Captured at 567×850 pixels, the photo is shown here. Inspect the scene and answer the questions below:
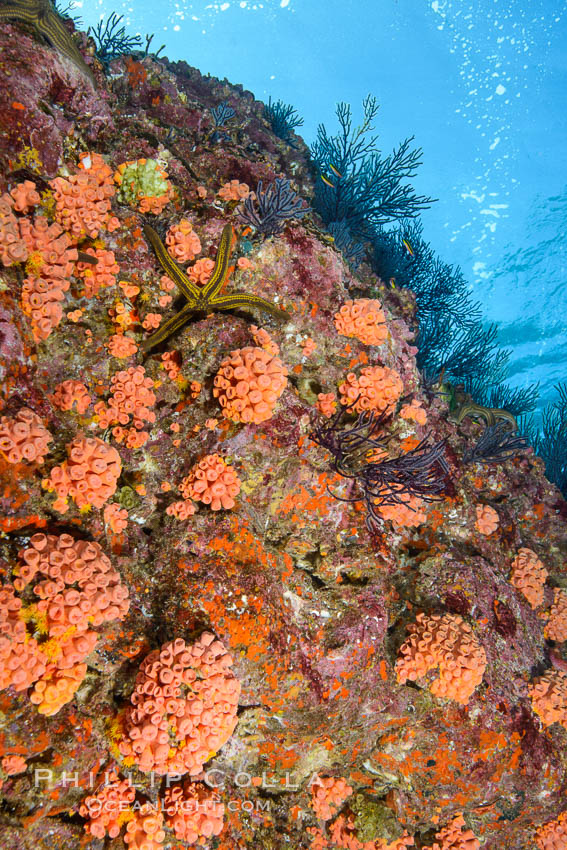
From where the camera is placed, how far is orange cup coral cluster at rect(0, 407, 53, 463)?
2607 millimetres

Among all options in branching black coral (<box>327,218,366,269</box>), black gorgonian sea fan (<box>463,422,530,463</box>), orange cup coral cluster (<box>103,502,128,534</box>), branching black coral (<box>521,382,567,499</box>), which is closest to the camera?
orange cup coral cluster (<box>103,502,128,534</box>)

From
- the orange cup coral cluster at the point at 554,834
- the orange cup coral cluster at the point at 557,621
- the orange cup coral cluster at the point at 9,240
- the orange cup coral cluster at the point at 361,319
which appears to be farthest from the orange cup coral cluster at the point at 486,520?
the orange cup coral cluster at the point at 9,240

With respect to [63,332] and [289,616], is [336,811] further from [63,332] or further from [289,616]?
[63,332]

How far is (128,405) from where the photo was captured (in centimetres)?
347

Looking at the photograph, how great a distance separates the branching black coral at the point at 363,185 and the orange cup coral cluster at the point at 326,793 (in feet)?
28.2

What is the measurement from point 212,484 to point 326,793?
3670 millimetres

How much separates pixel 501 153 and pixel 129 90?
42969 mm

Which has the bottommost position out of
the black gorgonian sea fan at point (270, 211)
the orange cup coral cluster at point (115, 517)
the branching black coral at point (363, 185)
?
the orange cup coral cluster at point (115, 517)

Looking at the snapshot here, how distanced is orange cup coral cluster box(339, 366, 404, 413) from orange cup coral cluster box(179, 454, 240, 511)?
1.51 m

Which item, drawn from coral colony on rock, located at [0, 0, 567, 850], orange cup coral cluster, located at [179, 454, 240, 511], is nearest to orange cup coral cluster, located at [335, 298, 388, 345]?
coral colony on rock, located at [0, 0, 567, 850]

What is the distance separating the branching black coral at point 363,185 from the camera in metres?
7.87

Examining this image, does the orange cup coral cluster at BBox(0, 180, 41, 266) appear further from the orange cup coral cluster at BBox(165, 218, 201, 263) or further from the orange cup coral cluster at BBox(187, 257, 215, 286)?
the orange cup coral cluster at BBox(187, 257, 215, 286)

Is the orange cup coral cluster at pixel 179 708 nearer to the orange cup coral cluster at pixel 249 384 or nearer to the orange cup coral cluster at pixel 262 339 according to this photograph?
the orange cup coral cluster at pixel 249 384

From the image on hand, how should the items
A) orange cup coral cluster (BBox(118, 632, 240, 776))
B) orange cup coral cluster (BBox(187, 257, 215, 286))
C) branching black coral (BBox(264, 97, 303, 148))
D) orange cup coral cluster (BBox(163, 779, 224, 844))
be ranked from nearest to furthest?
orange cup coral cluster (BBox(118, 632, 240, 776)) < orange cup coral cluster (BBox(163, 779, 224, 844)) < orange cup coral cluster (BBox(187, 257, 215, 286)) < branching black coral (BBox(264, 97, 303, 148))
